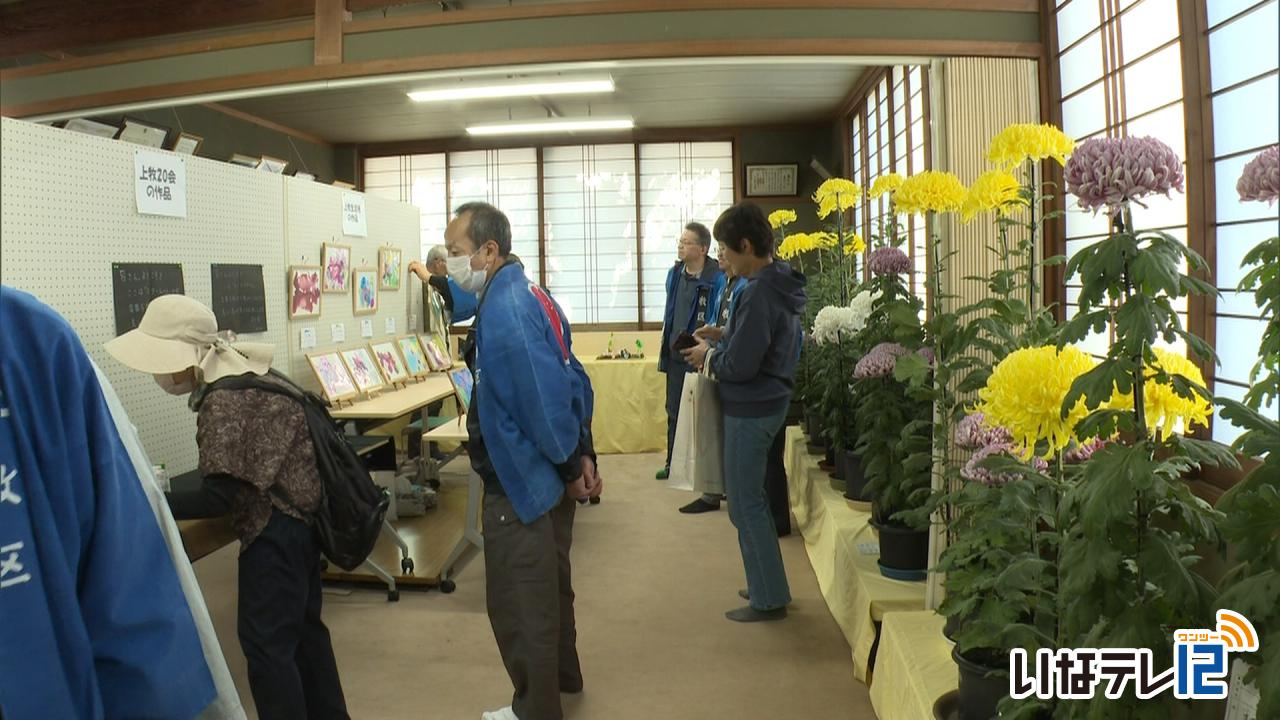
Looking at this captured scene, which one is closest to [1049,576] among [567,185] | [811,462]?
[811,462]

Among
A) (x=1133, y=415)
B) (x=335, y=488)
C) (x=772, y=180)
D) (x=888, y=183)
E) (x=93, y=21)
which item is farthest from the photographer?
(x=772, y=180)

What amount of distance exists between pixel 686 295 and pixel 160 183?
2.98 metres

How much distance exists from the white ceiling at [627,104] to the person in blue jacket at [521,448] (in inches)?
136

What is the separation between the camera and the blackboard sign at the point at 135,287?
2531 mm

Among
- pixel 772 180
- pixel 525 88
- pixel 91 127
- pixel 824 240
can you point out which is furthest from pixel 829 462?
pixel 91 127

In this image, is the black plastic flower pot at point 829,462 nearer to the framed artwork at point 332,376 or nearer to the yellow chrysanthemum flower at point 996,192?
the yellow chrysanthemum flower at point 996,192

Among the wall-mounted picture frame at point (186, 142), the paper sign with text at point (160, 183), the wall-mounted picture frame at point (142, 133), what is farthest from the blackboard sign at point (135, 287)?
the wall-mounted picture frame at point (186, 142)

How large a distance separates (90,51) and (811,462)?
475 cm

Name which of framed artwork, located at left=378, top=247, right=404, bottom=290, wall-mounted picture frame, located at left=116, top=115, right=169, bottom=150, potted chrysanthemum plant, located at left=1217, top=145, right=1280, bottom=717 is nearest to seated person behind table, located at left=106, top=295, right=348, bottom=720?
potted chrysanthemum plant, located at left=1217, top=145, right=1280, bottom=717

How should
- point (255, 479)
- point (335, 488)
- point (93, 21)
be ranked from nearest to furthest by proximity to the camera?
point (255, 479), point (335, 488), point (93, 21)

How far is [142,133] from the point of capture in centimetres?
527

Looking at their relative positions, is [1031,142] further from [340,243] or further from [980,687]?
[340,243]

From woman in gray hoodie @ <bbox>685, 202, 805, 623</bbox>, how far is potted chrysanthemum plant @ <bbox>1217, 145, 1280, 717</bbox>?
1889mm

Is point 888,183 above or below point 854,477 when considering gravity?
above
